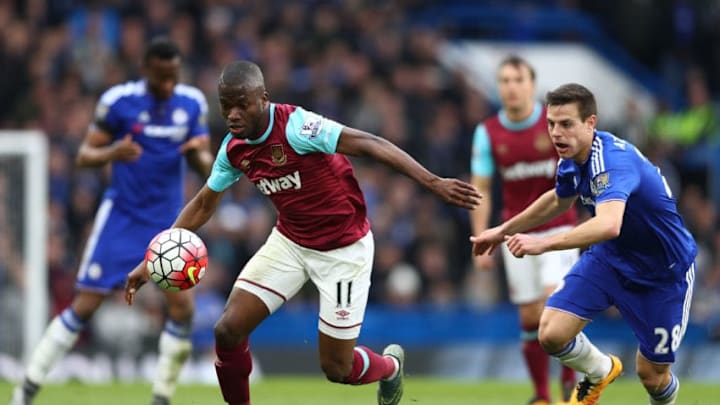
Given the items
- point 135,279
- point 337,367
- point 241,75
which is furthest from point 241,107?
point 337,367

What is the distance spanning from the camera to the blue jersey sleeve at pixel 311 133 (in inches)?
323

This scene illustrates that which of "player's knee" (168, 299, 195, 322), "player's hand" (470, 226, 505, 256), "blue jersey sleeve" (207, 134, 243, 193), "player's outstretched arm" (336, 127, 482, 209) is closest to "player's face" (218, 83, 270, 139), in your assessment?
"blue jersey sleeve" (207, 134, 243, 193)

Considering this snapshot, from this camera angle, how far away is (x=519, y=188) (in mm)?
11344

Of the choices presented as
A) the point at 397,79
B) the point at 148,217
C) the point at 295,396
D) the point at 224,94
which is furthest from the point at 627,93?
the point at 224,94

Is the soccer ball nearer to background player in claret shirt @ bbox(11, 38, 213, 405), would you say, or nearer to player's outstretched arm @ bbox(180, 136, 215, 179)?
background player in claret shirt @ bbox(11, 38, 213, 405)

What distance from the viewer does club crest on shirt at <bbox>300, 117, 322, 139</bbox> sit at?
8242 mm

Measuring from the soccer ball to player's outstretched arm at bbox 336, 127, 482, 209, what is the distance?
1.14 metres

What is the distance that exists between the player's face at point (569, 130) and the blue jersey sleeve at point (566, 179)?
0.86 ft

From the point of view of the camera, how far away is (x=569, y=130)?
817 centimetres

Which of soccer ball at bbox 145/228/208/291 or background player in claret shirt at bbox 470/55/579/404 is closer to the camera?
soccer ball at bbox 145/228/208/291

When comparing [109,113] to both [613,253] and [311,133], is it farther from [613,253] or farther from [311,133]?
[613,253]

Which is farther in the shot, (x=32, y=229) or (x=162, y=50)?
(x=32, y=229)

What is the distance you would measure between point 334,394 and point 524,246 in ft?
20.0

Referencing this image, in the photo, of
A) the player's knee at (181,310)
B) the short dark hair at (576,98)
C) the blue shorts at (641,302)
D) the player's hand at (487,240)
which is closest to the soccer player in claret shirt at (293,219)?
the player's hand at (487,240)
